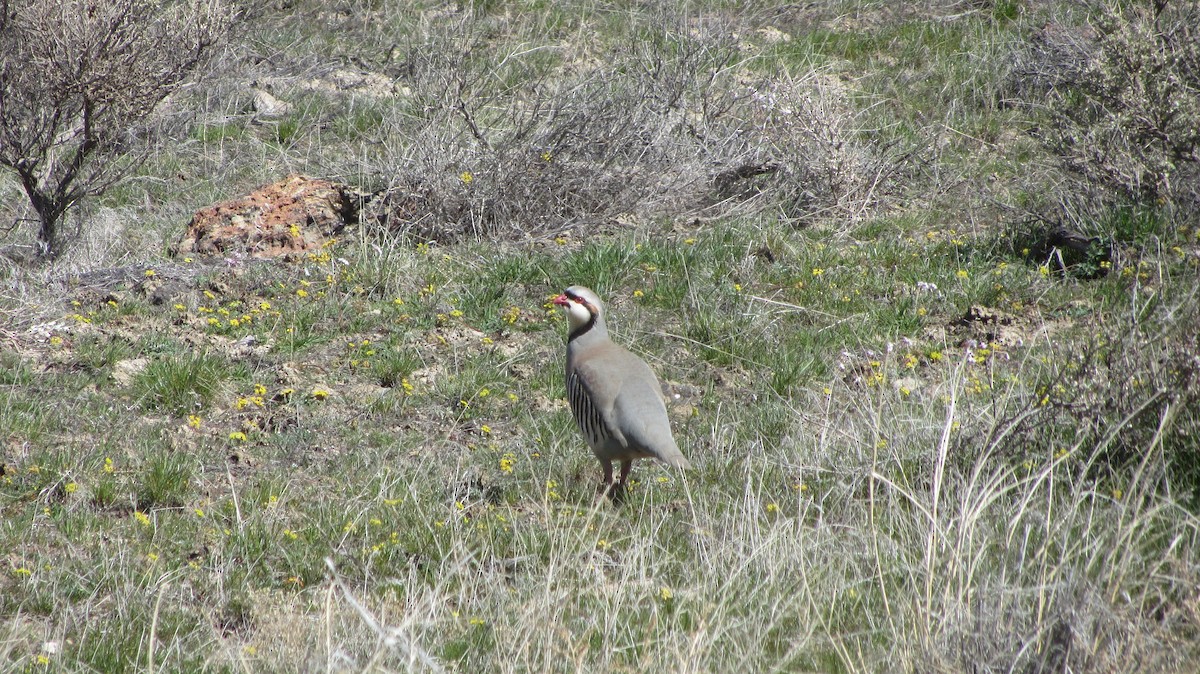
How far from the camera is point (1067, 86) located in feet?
31.6

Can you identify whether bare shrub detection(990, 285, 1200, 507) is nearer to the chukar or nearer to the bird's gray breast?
the chukar

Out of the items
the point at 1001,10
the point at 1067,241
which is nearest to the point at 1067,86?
the point at 1001,10

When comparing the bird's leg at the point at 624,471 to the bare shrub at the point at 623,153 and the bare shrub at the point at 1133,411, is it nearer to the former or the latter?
the bare shrub at the point at 1133,411

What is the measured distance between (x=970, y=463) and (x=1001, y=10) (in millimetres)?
8232

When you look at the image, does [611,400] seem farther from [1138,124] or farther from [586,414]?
[1138,124]

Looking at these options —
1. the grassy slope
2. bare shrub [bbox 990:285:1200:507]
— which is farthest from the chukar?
bare shrub [bbox 990:285:1200:507]

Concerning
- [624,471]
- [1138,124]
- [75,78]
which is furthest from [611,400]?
[75,78]

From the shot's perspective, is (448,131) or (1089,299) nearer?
(1089,299)

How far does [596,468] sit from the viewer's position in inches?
213

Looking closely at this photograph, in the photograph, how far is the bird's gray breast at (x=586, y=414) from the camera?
480 centimetres

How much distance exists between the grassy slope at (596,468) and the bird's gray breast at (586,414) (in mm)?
287

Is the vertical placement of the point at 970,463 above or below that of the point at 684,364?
above

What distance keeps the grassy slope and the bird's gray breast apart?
287 mm

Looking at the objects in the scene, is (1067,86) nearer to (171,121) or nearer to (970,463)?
(970,463)
